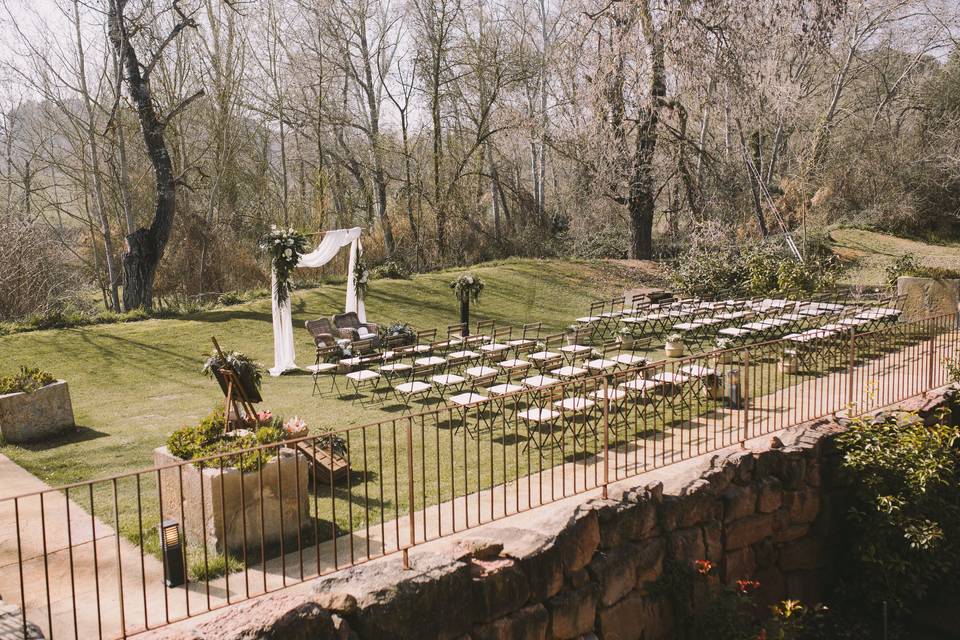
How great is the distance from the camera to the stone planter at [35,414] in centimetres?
1058

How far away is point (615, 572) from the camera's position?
21.6 feet

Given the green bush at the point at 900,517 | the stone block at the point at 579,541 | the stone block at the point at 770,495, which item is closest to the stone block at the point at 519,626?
the stone block at the point at 579,541

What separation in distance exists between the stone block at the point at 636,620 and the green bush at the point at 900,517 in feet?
9.59

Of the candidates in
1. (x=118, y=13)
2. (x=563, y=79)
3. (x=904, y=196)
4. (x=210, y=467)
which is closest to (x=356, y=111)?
(x=563, y=79)

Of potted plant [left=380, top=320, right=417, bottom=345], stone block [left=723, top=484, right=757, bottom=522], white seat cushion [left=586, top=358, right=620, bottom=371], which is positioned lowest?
stone block [left=723, top=484, right=757, bottom=522]

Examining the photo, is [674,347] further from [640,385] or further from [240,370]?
[240,370]

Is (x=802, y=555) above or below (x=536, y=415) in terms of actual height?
below

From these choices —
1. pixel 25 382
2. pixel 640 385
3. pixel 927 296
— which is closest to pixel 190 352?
pixel 25 382

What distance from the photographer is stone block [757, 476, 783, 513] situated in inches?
321

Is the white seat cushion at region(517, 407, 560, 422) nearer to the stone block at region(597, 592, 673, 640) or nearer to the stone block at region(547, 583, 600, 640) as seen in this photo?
the stone block at region(597, 592, 673, 640)

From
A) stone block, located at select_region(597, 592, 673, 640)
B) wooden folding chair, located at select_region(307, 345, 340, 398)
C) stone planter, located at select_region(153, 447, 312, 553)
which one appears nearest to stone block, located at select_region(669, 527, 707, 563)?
stone block, located at select_region(597, 592, 673, 640)

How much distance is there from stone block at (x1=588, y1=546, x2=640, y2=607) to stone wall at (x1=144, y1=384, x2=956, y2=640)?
0.4 inches

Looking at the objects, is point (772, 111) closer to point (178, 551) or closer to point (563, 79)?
point (563, 79)

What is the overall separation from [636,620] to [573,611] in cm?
94
